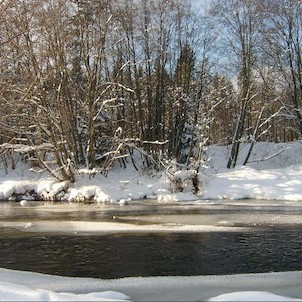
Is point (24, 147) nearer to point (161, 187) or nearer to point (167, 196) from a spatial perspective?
point (161, 187)

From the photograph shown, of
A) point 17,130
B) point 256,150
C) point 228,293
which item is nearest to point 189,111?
point 256,150

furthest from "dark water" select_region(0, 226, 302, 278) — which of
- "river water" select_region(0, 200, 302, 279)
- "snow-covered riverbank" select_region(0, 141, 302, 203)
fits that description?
"snow-covered riverbank" select_region(0, 141, 302, 203)

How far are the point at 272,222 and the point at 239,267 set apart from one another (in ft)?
18.3

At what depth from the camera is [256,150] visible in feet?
111

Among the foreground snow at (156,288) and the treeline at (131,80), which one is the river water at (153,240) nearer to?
the foreground snow at (156,288)

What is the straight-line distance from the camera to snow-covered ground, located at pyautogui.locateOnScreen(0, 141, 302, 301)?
674 centimetres

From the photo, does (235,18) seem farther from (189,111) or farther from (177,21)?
(189,111)

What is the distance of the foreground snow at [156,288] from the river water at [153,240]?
638 mm

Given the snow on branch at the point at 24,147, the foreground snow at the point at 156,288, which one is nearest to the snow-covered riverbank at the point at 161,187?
the snow on branch at the point at 24,147

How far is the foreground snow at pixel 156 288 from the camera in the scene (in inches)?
248

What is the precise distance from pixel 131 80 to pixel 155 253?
23179mm

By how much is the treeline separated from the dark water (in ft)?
35.7

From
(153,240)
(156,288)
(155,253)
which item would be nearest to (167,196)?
(153,240)

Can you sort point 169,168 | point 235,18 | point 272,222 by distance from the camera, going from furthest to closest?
point 235,18
point 169,168
point 272,222
